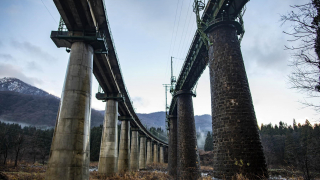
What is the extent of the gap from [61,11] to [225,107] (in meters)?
12.6

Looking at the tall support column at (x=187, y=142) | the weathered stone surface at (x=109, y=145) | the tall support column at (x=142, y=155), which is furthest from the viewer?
the tall support column at (x=142, y=155)

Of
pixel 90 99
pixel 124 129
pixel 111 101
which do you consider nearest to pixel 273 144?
pixel 124 129

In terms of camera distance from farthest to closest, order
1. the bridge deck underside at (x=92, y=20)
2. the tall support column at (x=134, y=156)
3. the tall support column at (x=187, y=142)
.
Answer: the tall support column at (x=134, y=156)
the tall support column at (x=187, y=142)
the bridge deck underside at (x=92, y=20)

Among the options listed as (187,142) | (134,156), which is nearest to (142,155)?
(134,156)

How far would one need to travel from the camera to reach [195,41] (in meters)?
21.0

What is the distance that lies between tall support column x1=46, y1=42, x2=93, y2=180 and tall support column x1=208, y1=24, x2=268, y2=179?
8.73 metres

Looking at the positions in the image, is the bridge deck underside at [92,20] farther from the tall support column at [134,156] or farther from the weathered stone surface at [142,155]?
the weathered stone surface at [142,155]

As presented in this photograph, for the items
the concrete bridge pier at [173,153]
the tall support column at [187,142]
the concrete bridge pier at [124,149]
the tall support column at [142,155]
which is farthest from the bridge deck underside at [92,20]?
the tall support column at [142,155]

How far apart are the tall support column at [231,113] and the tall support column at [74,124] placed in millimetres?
8732

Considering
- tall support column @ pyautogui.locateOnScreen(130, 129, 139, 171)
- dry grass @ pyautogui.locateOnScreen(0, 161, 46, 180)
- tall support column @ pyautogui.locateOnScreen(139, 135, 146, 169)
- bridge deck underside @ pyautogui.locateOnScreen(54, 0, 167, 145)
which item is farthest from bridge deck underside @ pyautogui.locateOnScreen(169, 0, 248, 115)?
tall support column @ pyautogui.locateOnScreen(139, 135, 146, 169)

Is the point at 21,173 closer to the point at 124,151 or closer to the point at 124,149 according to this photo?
the point at 124,151

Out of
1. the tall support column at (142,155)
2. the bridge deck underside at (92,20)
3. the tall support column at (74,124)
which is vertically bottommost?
the tall support column at (142,155)

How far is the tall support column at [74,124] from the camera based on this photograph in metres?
11.4

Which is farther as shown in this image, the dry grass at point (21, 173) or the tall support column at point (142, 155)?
the tall support column at point (142, 155)
